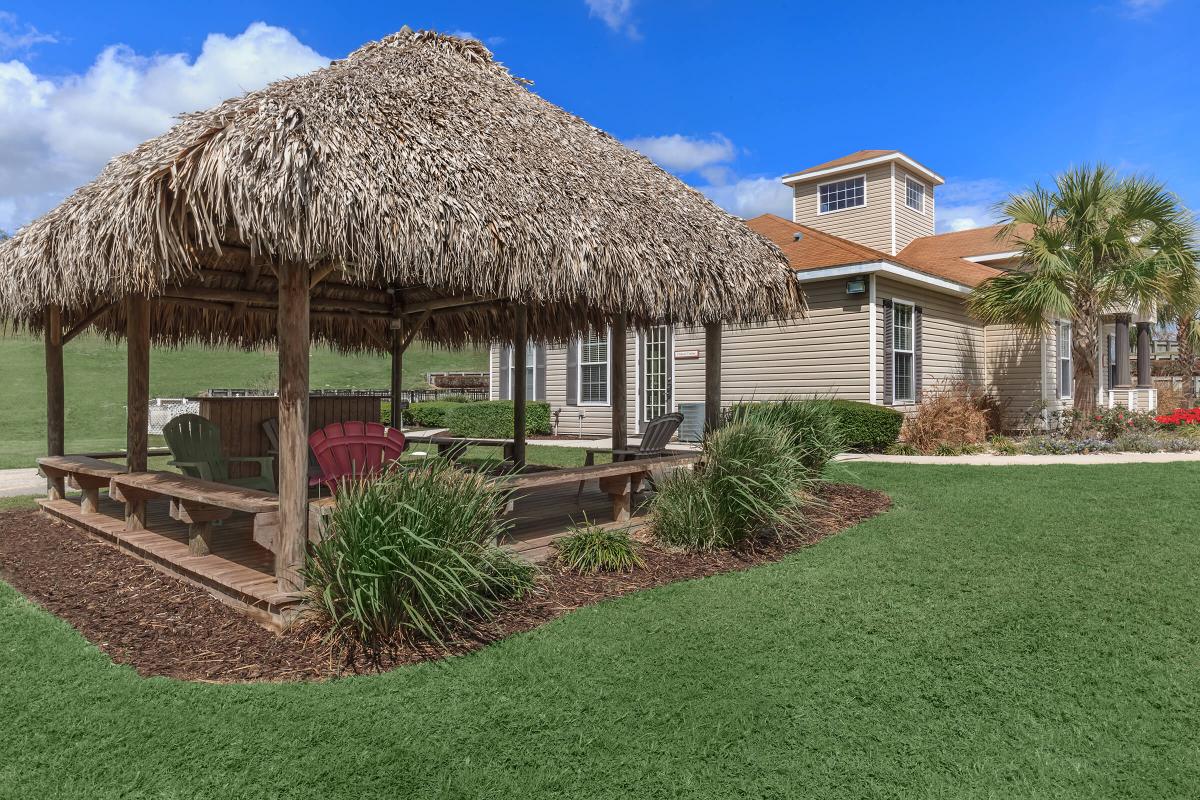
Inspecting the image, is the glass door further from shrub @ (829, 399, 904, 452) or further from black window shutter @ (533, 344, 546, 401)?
shrub @ (829, 399, 904, 452)

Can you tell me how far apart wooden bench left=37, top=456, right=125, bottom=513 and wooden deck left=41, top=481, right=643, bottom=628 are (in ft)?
0.40

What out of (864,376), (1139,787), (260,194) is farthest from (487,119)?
(864,376)

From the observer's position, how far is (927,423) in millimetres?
13328

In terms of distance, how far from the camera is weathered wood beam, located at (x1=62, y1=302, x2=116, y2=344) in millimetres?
7429

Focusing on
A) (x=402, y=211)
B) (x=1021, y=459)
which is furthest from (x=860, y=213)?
(x=402, y=211)

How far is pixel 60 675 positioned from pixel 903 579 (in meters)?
5.10

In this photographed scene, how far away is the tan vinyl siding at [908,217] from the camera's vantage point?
18.9 meters

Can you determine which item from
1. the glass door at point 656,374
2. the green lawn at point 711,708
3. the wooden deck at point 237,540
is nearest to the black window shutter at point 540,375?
the glass door at point 656,374

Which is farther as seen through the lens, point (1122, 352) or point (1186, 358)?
point (1186, 358)

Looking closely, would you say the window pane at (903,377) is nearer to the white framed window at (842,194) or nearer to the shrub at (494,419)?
the white framed window at (842,194)

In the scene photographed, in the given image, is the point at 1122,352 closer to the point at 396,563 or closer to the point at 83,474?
the point at 396,563

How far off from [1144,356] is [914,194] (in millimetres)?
8358

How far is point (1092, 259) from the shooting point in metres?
13.7

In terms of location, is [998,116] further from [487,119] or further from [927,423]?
[487,119]
